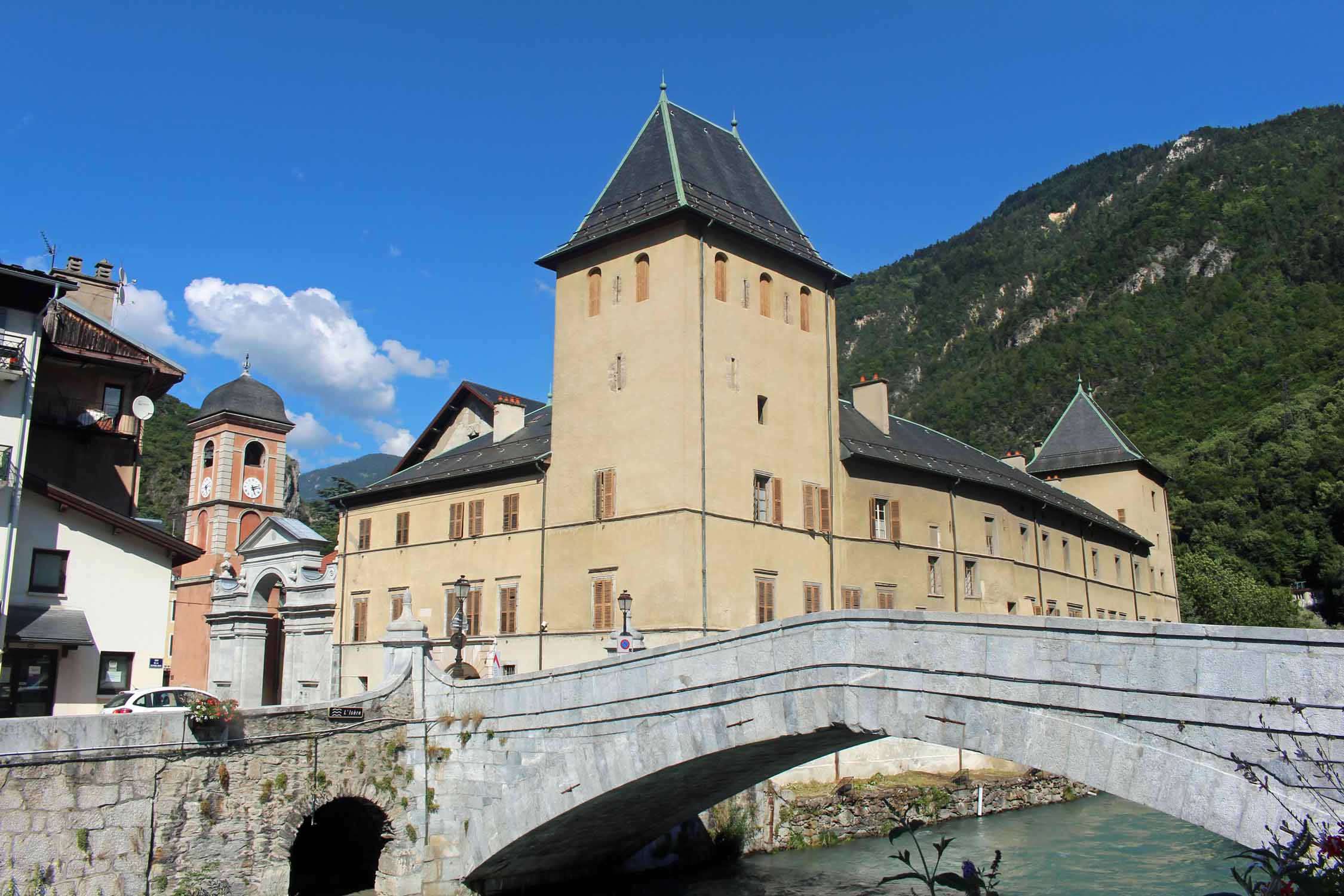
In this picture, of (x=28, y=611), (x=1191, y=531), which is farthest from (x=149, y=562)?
(x=1191, y=531)

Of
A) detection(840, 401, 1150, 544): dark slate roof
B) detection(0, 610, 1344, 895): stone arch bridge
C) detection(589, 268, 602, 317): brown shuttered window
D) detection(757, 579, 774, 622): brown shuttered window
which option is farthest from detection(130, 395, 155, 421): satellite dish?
detection(840, 401, 1150, 544): dark slate roof

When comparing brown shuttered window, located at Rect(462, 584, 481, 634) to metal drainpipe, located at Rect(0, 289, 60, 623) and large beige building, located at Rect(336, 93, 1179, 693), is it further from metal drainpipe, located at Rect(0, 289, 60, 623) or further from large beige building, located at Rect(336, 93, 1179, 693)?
metal drainpipe, located at Rect(0, 289, 60, 623)

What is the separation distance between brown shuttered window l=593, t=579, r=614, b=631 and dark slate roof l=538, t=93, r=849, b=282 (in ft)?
31.6

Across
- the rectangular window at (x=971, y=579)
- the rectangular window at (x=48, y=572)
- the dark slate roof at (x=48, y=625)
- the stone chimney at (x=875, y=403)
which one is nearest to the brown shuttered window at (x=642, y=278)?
the stone chimney at (x=875, y=403)

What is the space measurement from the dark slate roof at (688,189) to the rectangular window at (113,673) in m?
15.4

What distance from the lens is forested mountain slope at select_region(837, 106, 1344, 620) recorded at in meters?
70.2

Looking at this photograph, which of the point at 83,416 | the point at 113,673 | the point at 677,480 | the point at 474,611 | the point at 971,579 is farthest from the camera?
the point at 971,579

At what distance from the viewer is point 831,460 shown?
3192cm

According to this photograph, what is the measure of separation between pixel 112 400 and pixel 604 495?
1444 centimetres

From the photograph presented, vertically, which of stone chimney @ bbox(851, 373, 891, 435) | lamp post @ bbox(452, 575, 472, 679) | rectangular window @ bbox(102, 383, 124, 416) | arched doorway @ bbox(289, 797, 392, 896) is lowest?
arched doorway @ bbox(289, 797, 392, 896)

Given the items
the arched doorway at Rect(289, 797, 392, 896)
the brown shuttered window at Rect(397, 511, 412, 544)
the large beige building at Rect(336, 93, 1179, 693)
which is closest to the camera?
the arched doorway at Rect(289, 797, 392, 896)

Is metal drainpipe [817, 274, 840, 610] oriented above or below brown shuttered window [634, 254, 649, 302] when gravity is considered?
below

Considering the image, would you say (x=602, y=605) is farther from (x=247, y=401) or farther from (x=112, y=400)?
(x=247, y=401)

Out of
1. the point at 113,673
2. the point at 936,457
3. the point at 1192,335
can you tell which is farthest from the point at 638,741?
the point at 1192,335
